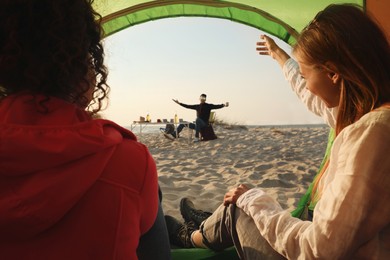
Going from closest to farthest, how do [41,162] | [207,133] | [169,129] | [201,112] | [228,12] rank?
[41,162]
[228,12]
[207,133]
[201,112]
[169,129]

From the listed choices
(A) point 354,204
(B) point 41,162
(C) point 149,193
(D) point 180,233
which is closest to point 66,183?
(B) point 41,162

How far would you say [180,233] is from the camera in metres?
1.85

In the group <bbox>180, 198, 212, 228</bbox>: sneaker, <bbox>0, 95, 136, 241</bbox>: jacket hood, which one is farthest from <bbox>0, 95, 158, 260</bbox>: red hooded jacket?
<bbox>180, 198, 212, 228</bbox>: sneaker

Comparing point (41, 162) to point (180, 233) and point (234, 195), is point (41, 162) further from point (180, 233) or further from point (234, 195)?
point (180, 233)

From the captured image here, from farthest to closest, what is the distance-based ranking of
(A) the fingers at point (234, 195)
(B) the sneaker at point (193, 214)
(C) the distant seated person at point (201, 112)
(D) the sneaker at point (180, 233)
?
(C) the distant seated person at point (201, 112) → (B) the sneaker at point (193, 214) → (D) the sneaker at point (180, 233) → (A) the fingers at point (234, 195)

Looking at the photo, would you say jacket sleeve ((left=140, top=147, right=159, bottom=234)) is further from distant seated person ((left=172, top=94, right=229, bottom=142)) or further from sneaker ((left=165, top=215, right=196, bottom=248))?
distant seated person ((left=172, top=94, right=229, bottom=142))

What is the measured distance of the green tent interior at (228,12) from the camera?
2.60 metres

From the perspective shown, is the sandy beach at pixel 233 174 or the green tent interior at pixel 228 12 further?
the sandy beach at pixel 233 174

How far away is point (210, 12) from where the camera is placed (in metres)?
2.81

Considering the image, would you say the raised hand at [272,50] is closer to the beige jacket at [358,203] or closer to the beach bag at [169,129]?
the beige jacket at [358,203]

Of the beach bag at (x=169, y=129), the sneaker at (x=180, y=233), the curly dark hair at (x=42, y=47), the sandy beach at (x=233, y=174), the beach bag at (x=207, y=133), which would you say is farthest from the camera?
the beach bag at (x=169, y=129)

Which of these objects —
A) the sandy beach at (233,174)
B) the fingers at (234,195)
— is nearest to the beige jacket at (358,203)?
the fingers at (234,195)

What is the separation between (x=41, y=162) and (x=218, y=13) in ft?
7.56

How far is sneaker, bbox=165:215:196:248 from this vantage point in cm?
179
